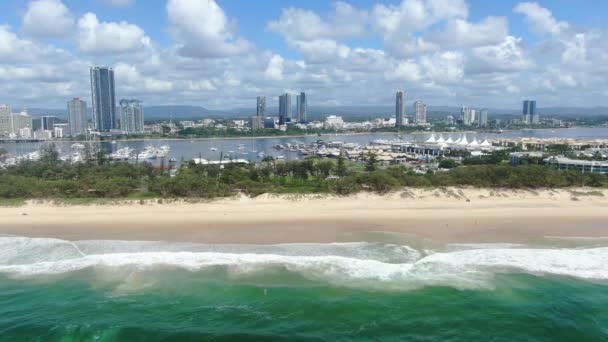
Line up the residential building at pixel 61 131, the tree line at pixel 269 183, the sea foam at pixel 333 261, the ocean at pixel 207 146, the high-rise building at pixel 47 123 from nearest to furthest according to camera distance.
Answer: the sea foam at pixel 333 261 < the tree line at pixel 269 183 < the ocean at pixel 207 146 < the residential building at pixel 61 131 < the high-rise building at pixel 47 123

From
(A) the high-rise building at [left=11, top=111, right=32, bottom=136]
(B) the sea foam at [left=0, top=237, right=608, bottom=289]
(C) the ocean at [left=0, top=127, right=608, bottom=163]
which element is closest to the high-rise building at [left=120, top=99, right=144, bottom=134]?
(A) the high-rise building at [left=11, top=111, right=32, bottom=136]

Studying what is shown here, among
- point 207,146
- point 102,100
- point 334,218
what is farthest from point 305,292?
point 102,100

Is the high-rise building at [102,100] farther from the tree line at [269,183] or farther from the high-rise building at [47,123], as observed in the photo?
the tree line at [269,183]

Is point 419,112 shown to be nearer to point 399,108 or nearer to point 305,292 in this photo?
point 399,108

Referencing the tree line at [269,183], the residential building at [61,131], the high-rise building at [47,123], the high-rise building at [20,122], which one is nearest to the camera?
the tree line at [269,183]

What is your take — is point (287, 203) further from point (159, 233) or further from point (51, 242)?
point (51, 242)

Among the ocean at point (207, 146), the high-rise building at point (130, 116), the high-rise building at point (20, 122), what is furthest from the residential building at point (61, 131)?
the high-rise building at point (130, 116)
